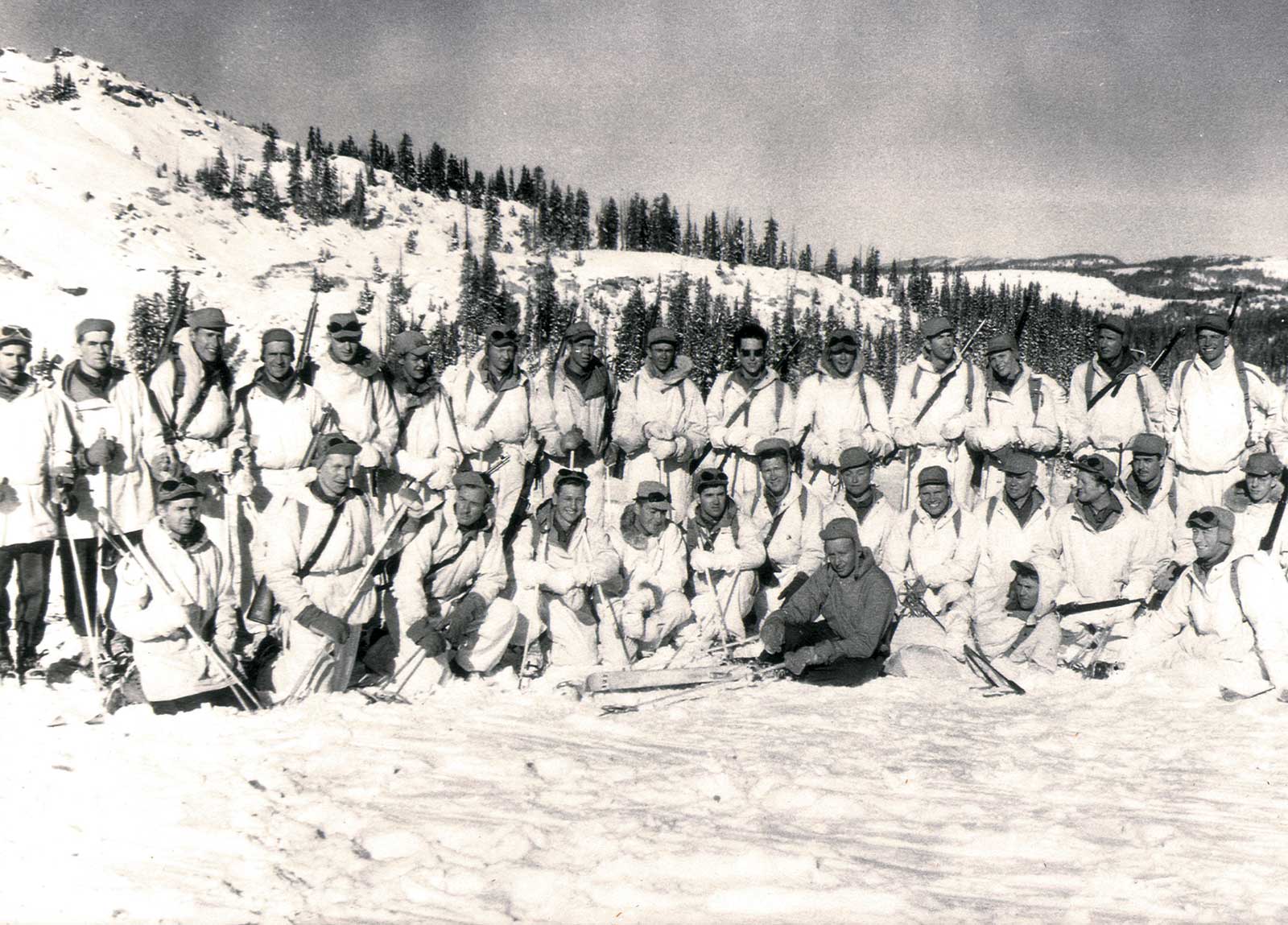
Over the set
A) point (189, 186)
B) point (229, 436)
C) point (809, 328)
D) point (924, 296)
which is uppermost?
point (189, 186)

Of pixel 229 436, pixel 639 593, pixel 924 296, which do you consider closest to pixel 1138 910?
pixel 639 593

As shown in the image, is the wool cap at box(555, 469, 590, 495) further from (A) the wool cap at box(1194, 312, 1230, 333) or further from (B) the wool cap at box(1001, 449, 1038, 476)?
(A) the wool cap at box(1194, 312, 1230, 333)

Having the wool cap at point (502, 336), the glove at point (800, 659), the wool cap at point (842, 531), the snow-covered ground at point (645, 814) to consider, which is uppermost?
the wool cap at point (502, 336)

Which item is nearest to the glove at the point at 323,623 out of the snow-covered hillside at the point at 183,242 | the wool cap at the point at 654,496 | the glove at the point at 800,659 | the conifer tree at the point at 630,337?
the wool cap at the point at 654,496

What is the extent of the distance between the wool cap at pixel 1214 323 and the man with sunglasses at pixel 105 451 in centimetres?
844

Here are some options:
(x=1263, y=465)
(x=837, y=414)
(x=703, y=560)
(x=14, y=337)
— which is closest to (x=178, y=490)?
(x=14, y=337)

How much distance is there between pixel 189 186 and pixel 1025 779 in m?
124

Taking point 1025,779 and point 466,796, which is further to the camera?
point 1025,779

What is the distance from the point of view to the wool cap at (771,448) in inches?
330

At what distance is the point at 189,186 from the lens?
11069cm

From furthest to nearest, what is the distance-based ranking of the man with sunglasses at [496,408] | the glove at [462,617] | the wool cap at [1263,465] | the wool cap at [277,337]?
the man with sunglasses at [496,408] → the wool cap at [1263,465] → the wool cap at [277,337] → the glove at [462,617]

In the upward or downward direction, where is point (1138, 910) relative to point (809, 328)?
downward

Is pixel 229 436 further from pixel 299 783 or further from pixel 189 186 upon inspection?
pixel 189 186

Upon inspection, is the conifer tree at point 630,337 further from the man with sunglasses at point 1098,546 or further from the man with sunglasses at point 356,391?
the man with sunglasses at point 1098,546
